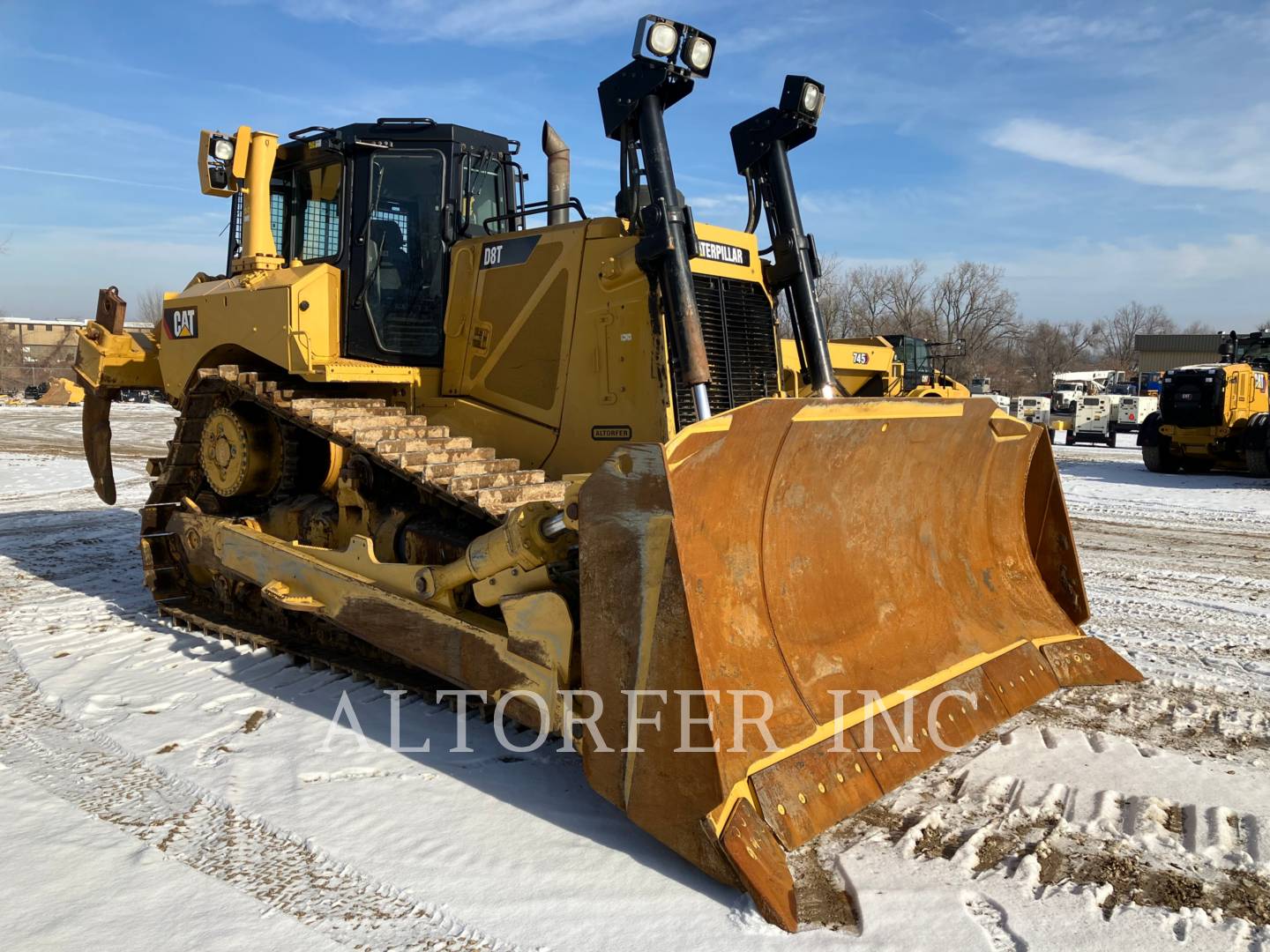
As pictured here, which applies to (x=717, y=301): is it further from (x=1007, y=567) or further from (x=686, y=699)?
(x=686, y=699)

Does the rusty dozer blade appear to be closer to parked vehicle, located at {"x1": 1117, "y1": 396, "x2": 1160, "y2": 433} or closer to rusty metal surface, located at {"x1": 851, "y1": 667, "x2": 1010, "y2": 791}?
rusty metal surface, located at {"x1": 851, "y1": 667, "x2": 1010, "y2": 791}

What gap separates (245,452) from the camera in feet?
18.5

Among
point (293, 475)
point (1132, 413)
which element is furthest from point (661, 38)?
point (1132, 413)

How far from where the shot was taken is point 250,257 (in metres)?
5.87

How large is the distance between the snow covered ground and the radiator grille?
2147mm

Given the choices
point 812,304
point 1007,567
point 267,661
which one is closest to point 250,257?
point 267,661

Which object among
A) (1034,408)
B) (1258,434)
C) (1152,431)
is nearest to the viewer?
(1258,434)

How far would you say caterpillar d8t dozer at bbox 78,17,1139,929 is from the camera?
3180 mm

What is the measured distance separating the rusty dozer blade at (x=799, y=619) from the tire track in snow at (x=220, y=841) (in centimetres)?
78

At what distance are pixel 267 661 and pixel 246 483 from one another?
1156mm

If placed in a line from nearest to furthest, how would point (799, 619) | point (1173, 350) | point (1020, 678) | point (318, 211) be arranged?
1. point (799, 619)
2. point (1020, 678)
3. point (318, 211)
4. point (1173, 350)

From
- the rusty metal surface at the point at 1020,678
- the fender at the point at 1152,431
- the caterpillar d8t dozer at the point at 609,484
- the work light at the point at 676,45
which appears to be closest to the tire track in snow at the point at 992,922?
the caterpillar d8t dozer at the point at 609,484

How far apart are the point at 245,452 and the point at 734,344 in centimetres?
298

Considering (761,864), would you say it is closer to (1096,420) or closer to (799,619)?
(799,619)
